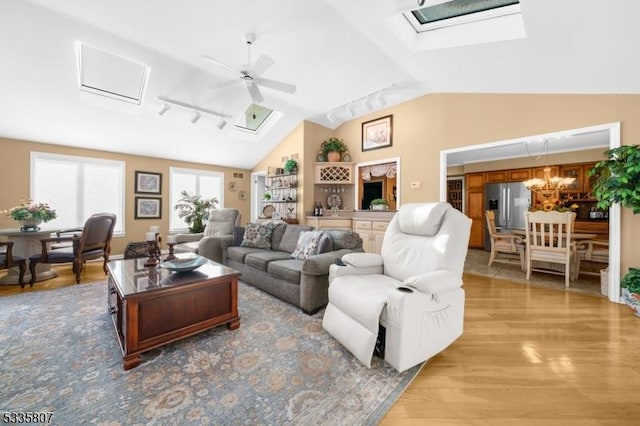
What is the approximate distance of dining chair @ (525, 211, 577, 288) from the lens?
11.0 feet

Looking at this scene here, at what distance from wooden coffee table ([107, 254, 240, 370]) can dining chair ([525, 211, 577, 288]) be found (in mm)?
4192

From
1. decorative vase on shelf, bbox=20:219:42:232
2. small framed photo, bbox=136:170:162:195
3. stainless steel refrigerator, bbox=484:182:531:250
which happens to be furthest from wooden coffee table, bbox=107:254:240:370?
stainless steel refrigerator, bbox=484:182:531:250

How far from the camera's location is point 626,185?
2.60 meters

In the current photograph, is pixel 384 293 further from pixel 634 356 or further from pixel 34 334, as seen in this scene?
pixel 34 334

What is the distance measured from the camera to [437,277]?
166cm

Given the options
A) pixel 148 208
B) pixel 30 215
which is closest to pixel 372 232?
pixel 148 208

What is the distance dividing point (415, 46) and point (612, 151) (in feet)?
8.07

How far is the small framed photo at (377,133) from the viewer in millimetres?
4922

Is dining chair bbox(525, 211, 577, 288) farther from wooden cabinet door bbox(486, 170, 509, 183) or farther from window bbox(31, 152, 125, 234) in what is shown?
window bbox(31, 152, 125, 234)

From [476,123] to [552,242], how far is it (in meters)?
2.09

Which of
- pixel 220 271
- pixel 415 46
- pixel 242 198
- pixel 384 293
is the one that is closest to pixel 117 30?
pixel 220 271

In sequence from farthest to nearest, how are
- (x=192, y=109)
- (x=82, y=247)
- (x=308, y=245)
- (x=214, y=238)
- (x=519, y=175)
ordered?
(x=519, y=175)
(x=192, y=109)
(x=214, y=238)
(x=82, y=247)
(x=308, y=245)

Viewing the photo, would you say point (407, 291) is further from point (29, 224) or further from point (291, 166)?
point (29, 224)

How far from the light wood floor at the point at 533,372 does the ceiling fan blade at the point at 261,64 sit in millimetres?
2982
